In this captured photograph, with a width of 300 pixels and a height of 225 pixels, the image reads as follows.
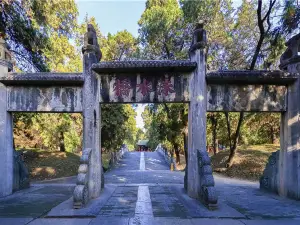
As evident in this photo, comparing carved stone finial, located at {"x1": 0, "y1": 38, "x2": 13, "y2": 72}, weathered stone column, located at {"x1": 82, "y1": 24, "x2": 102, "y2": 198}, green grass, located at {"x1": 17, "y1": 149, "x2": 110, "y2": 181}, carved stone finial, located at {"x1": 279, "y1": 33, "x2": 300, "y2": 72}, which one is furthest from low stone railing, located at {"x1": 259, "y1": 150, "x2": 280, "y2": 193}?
green grass, located at {"x1": 17, "y1": 149, "x2": 110, "y2": 181}

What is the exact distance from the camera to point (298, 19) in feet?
29.4

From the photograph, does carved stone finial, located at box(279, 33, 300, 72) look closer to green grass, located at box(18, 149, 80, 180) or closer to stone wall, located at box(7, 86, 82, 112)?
stone wall, located at box(7, 86, 82, 112)

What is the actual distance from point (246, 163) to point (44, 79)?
12.5 m

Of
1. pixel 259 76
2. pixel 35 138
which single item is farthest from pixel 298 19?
pixel 35 138

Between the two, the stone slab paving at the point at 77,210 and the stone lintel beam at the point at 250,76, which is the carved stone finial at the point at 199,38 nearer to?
the stone lintel beam at the point at 250,76

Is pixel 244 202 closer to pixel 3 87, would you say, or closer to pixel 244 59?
pixel 3 87

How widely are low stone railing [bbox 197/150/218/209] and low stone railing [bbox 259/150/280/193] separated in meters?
3.22

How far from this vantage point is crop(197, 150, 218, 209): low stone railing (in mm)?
6332

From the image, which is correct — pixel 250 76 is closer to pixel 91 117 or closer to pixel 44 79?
pixel 91 117

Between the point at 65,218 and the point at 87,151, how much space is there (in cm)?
209

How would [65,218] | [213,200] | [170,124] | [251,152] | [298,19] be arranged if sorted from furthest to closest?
[170,124], [251,152], [298,19], [213,200], [65,218]

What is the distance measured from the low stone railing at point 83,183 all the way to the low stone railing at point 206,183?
3.47 m

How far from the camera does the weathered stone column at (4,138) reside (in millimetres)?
7773

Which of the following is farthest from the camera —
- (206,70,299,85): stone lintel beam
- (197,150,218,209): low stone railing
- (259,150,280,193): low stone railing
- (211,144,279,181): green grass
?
(211,144,279,181): green grass
